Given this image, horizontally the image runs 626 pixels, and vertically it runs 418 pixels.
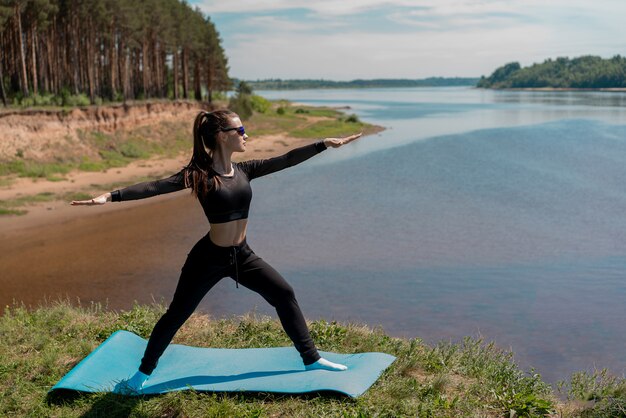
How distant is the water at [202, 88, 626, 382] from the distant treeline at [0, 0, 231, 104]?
54.2 ft

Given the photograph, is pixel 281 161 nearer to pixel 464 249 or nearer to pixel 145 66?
pixel 464 249

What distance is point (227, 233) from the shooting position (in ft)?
17.0

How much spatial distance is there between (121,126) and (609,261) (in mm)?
28612

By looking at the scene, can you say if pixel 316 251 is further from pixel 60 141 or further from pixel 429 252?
pixel 60 141

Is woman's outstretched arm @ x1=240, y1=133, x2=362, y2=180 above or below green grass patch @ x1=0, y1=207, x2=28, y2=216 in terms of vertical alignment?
above

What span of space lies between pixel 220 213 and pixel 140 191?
2.19 feet

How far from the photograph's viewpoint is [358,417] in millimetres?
4969

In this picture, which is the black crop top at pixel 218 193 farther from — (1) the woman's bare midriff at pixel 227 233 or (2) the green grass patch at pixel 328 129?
(2) the green grass patch at pixel 328 129

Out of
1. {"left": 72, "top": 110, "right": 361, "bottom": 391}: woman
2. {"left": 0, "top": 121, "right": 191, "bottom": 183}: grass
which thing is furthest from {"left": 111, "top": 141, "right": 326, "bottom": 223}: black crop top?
{"left": 0, "top": 121, "right": 191, "bottom": 183}: grass

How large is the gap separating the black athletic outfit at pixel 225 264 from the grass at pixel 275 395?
0.59 m

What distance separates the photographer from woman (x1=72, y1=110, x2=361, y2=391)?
513cm

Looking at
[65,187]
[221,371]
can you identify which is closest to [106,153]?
[65,187]

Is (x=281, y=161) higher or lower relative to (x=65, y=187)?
higher

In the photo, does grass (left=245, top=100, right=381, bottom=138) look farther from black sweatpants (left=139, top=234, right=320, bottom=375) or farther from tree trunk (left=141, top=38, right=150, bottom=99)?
black sweatpants (left=139, top=234, right=320, bottom=375)
